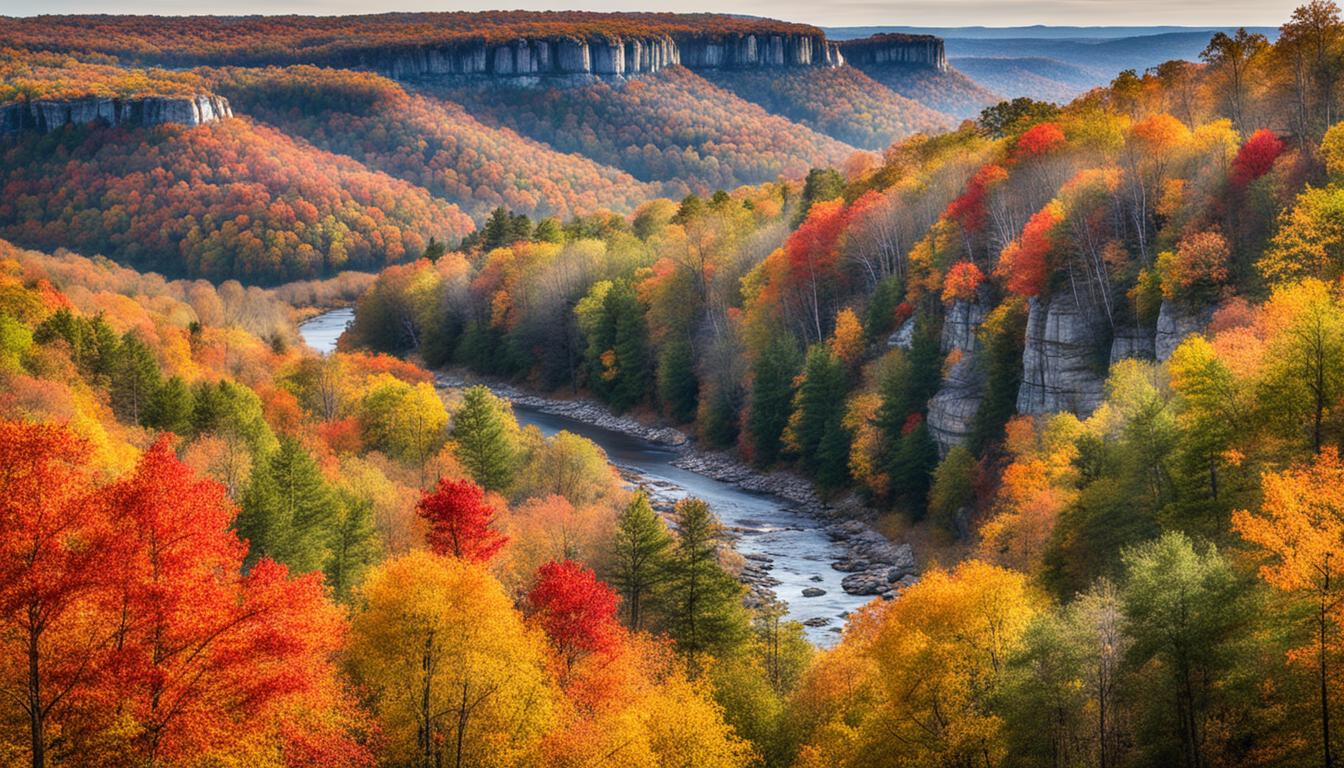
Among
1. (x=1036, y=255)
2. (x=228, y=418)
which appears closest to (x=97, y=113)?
(x=228, y=418)

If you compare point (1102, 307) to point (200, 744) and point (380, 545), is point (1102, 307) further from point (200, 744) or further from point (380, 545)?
point (200, 744)

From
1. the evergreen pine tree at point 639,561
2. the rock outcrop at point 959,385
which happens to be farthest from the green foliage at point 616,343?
the evergreen pine tree at point 639,561

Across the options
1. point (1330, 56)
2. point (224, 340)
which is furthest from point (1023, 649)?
point (224, 340)

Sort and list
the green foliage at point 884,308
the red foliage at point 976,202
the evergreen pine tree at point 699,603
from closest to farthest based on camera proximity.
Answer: the evergreen pine tree at point 699,603
the red foliage at point 976,202
the green foliage at point 884,308

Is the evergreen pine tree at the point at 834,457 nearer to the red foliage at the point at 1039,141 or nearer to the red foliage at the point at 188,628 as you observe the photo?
the red foliage at the point at 1039,141

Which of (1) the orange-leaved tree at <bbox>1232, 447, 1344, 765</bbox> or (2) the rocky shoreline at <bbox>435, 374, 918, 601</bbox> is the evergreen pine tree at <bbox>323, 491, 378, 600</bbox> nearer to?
(2) the rocky shoreline at <bbox>435, 374, 918, 601</bbox>

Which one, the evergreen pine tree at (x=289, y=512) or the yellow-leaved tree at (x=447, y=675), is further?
the evergreen pine tree at (x=289, y=512)
